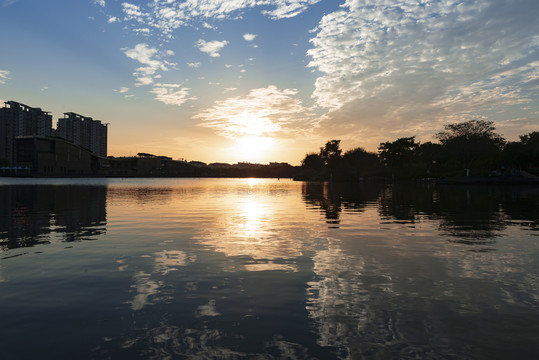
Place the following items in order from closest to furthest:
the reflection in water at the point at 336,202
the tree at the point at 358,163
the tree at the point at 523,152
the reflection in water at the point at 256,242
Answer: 1. the reflection in water at the point at 256,242
2. the reflection in water at the point at 336,202
3. the tree at the point at 523,152
4. the tree at the point at 358,163

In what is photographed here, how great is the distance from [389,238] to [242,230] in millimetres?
8051

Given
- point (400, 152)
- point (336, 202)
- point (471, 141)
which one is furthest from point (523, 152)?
point (336, 202)

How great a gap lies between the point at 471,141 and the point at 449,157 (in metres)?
18.4

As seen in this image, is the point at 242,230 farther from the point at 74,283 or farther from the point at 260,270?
the point at 74,283

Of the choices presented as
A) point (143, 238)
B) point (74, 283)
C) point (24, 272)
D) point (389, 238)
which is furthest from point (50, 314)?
point (389, 238)

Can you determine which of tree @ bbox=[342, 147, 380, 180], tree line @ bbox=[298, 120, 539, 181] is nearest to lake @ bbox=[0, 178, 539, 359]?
tree line @ bbox=[298, 120, 539, 181]

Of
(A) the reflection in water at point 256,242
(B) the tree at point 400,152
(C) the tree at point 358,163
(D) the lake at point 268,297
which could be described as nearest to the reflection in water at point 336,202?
(A) the reflection in water at point 256,242

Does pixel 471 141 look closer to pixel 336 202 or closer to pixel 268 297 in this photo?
pixel 336 202

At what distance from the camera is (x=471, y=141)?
11706 cm

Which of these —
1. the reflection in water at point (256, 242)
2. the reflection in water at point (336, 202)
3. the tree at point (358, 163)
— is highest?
the tree at point (358, 163)

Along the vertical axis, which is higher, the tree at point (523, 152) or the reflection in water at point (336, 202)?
the tree at point (523, 152)

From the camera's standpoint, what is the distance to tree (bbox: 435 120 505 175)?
116250 millimetres

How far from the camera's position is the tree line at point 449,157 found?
117 m

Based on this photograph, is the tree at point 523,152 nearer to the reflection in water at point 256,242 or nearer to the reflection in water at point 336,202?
the reflection in water at point 336,202
